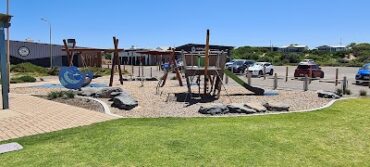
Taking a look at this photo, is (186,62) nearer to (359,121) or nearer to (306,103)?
(306,103)

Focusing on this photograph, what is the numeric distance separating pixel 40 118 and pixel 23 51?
190 feet

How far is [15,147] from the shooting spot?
7.26 meters

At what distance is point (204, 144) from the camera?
23.9 feet

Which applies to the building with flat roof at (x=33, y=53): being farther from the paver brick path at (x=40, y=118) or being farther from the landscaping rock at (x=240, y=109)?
the landscaping rock at (x=240, y=109)

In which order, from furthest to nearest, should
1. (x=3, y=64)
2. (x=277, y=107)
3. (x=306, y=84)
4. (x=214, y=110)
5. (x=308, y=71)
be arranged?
(x=308, y=71) < (x=306, y=84) < (x=3, y=64) < (x=277, y=107) < (x=214, y=110)

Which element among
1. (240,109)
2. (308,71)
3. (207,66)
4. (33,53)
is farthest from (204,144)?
(33,53)

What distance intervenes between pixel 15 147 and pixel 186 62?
9423 mm

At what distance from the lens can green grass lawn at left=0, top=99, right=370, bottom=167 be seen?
6414 mm

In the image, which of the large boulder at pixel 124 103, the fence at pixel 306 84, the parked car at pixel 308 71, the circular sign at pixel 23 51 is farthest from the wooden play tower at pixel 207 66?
the circular sign at pixel 23 51

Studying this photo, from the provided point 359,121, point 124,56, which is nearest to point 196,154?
point 359,121

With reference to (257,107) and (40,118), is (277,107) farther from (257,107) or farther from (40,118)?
(40,118)

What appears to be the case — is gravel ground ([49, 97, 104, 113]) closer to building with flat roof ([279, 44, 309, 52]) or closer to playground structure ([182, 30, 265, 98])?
playground structure ([182, 30, 265, 98])

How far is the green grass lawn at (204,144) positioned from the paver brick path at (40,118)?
68 cm

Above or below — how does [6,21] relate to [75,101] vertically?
above
